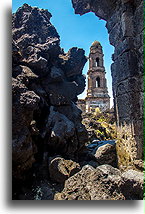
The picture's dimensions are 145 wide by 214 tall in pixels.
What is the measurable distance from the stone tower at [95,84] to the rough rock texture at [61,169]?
15115mm

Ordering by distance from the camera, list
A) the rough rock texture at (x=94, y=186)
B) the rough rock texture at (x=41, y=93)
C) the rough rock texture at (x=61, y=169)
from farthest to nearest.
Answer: the rough rock texture at (x=61, y=169)
the rough rock texture at (x=41, y=93)
the rough rock texture at (x=94, y=186)

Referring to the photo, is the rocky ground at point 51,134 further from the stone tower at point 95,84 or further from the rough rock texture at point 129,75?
the stone tower at point 95,84

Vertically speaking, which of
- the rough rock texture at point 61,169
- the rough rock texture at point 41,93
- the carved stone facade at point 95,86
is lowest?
the rough rock texture at point 61,169

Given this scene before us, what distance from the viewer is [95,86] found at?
66.8ft

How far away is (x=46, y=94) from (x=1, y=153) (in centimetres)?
234

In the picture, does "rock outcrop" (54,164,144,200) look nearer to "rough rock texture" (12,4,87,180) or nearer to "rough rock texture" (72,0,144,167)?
"rough rock texture" (72,0,144,167)

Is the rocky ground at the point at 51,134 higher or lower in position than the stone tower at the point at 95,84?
lower

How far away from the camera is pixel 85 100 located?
1958cm

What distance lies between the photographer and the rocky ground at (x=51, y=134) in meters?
2.07

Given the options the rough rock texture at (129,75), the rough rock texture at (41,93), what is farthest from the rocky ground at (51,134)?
the rough rock texture at (129,75)

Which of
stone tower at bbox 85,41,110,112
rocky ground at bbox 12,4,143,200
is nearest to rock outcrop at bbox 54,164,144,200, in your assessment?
rocky ground at bbox 12,4,143,200

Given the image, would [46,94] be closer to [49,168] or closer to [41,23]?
[49,168]

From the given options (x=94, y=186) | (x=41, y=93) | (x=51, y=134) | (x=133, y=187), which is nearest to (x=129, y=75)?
(x=133, y=187)

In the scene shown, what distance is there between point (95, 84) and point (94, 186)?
1927cm
